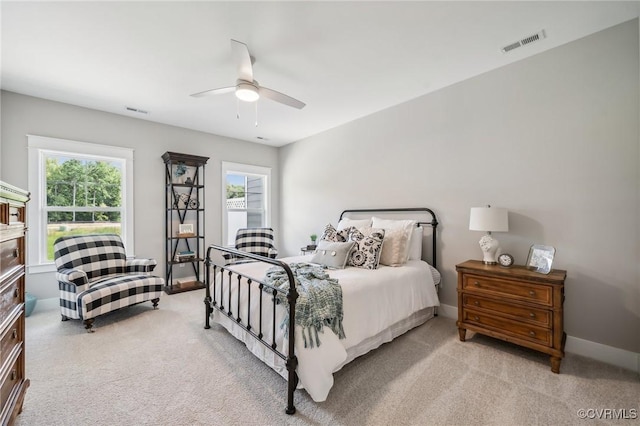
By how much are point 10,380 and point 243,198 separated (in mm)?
4312

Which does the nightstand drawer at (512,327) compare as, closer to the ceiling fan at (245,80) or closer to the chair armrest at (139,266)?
the ceiling fan at (245,80)

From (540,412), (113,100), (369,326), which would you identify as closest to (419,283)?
(369,326)

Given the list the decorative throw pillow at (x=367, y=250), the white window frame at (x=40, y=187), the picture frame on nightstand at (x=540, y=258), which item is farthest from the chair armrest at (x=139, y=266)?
the picture frame on nightstand at (x=540, y=258)

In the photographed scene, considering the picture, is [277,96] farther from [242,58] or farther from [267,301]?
[267,301]

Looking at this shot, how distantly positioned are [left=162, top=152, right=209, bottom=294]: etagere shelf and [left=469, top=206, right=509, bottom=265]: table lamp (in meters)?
4.06

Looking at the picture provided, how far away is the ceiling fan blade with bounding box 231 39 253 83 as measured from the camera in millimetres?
2195

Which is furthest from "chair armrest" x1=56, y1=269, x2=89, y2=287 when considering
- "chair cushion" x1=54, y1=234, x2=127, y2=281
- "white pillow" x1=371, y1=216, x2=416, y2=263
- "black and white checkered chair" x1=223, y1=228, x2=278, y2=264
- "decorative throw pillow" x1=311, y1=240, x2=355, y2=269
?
"white pillow" x1=371, y1=216, x2=416, y2=263

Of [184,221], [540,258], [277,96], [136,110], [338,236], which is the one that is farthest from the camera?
[184,221]

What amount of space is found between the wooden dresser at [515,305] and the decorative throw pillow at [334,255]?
1.14 meters

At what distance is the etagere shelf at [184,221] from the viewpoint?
4434 millimetres

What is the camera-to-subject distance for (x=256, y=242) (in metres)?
4.83

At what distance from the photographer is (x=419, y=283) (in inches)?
113

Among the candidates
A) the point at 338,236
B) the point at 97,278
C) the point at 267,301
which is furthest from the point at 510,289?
the point at 97,278

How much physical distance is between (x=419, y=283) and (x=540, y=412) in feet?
4.31
